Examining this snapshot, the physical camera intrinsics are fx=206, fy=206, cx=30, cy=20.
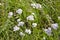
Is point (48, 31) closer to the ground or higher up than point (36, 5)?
closer to the ground

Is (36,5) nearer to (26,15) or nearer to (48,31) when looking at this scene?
(26,15)

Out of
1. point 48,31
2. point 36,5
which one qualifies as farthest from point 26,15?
point 48,31

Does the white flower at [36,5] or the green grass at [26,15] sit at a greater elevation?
the white flower at [36,5]

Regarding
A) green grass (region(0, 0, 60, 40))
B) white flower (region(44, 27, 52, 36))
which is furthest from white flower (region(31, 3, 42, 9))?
white flower (region(44, 27, 52, 36))

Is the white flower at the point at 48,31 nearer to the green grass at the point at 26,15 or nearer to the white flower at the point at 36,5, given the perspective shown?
the green grass at the point at 26,15

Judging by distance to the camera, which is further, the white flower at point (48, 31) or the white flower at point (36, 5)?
the white flower at point (36, 5)

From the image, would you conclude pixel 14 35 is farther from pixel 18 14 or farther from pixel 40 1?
pixel 40 1

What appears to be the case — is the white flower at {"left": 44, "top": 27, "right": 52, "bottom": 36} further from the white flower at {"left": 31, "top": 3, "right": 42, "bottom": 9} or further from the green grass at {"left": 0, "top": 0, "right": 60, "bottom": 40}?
the white flower at {"left": 31, "top": 3, "right": 42, "bottom": 9}

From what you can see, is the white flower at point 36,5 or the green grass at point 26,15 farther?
the white flower at point 36,5

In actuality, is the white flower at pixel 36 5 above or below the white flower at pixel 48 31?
above

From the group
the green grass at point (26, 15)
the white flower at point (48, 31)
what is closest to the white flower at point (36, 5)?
the green grass at point (26, 15)
